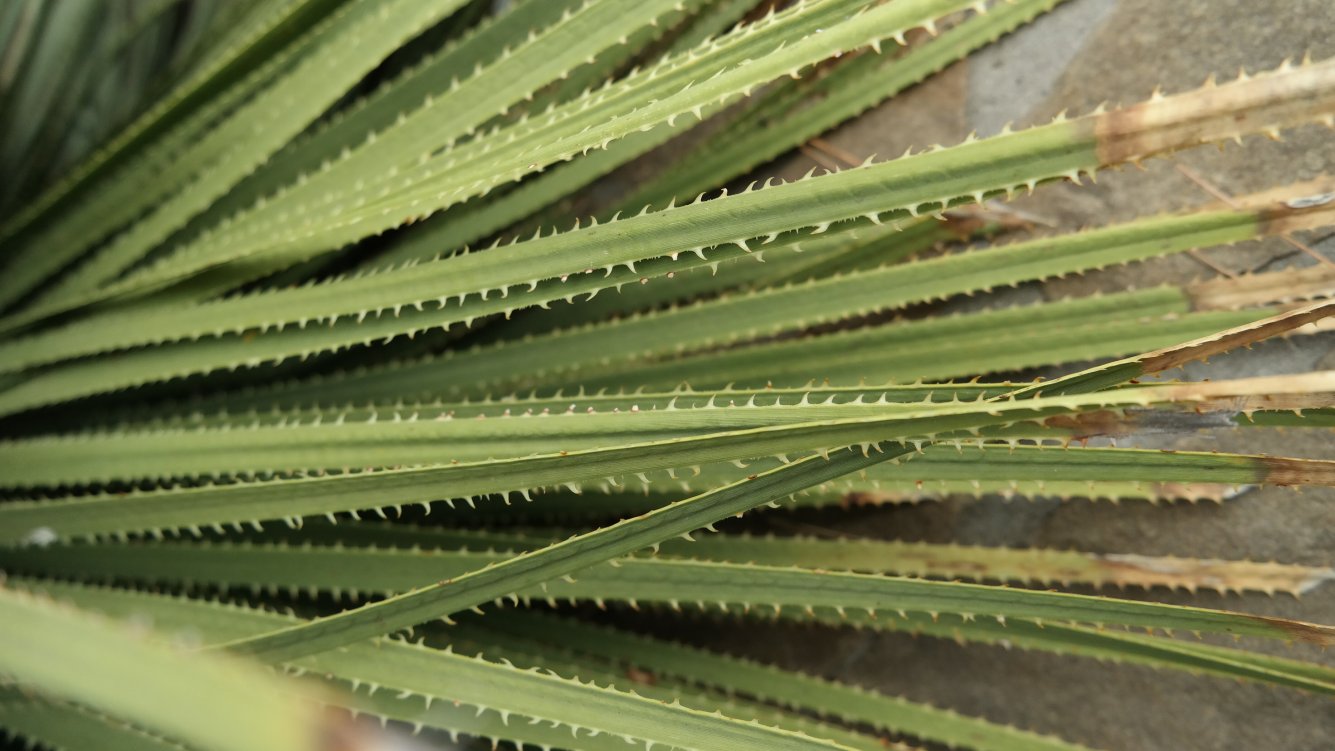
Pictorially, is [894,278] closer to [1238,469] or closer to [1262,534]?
[1238,469]

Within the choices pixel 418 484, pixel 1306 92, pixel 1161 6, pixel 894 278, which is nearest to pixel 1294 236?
pixel 1161 6

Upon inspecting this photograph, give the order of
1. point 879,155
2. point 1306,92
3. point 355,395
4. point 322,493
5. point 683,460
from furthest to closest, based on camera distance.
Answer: point 879,155 < point 355,395 < point 322,493 < point 683,460 < point 1306,92

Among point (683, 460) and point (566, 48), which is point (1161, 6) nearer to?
point (566, 48)

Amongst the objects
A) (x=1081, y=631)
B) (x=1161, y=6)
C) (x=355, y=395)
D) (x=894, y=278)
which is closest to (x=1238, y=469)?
(x=1081, y=631)

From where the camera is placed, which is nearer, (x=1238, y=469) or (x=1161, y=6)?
(x=1238, y=469)

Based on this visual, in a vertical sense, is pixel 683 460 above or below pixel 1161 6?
below

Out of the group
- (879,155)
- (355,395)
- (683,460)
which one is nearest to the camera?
(683,460)

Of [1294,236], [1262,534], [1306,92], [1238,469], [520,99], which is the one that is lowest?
[1262,534]
